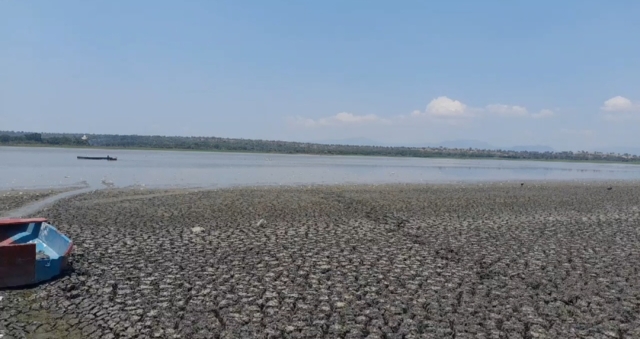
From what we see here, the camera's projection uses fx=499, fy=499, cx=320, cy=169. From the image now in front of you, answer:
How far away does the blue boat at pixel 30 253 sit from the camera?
28.4 ft

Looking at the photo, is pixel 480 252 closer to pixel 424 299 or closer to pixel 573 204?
pixel 424 299

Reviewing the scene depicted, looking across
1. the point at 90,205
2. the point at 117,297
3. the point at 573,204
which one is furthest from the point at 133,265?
the point at 573,204

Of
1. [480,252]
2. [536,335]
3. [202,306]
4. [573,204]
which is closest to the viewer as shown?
[536,335]

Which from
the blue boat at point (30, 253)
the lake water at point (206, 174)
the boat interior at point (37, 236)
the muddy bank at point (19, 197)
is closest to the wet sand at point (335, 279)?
the blue boat at point (30, 253)

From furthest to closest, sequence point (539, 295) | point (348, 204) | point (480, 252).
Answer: point (348, 204) < point (480, 252) < point (539, 295)

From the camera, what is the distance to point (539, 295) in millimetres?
8773

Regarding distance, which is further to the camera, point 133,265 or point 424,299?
point 133,265

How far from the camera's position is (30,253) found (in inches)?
347

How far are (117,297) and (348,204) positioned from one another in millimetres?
15074

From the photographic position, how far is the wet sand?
7.29m

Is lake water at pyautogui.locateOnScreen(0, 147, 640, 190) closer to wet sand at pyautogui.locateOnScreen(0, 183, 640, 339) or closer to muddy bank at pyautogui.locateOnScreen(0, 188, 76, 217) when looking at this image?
muddy bank at pyautogui.locateOnScreen(0, 188, 76, 217)

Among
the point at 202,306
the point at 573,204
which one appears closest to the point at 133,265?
the point at 202,306

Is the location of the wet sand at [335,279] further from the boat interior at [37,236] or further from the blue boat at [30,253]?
the boat interior at [37,236]

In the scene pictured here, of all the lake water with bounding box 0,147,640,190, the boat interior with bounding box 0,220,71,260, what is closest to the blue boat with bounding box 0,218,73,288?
the boat interior with bounding box 0,220,71,260
